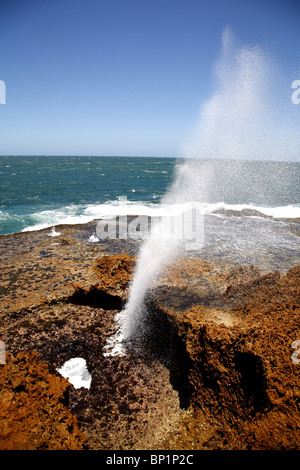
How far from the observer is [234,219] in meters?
13.8

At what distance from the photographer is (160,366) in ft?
13.7

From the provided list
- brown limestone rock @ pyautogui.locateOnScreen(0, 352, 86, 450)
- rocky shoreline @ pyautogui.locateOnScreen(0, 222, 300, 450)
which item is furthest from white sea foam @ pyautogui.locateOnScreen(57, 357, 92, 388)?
brown limestone rock @ pyautogui.locateOnScreen(0, 352, 86, 450)

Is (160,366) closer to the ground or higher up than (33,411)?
closer to the ground

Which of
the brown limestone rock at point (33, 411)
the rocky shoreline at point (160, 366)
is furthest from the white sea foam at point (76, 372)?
the brown limestone rock at point (33, 411)

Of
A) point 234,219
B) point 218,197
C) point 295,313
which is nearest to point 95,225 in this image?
point 234,219

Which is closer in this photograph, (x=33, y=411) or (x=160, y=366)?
(x=33, y=411)

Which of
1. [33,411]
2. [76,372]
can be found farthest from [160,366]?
[33,411]

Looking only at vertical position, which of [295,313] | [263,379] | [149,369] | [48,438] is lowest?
[149,369]

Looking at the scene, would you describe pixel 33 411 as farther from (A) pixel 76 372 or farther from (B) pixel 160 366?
(B) pixel 160 366

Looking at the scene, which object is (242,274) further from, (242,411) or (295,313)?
(242,411)

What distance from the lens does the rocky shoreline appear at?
285cm

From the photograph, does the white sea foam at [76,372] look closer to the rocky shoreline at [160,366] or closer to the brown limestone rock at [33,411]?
the rocky shoreline at [160,366]

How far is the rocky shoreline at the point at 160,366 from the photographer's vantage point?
2852 mm

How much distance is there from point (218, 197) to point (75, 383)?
24.8 m
